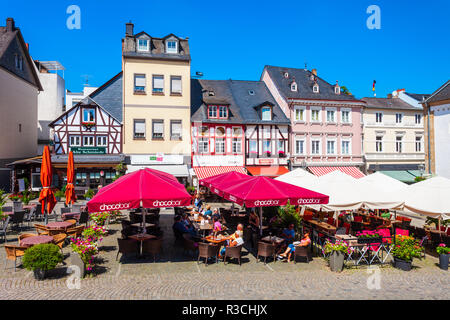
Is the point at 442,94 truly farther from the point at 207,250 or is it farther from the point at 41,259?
the point at 41,259

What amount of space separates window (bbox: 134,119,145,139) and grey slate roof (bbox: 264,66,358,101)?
1321 centimetres

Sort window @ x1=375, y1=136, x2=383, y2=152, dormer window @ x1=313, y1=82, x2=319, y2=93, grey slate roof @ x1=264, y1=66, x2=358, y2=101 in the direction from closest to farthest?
grey slate roof @ x1=264, y1=66, x2=358, y2=101, dormer window @ x1=313, y1=82, x2=319, y2=93, window @ x1=375, y1=136, x2=383, y2=152

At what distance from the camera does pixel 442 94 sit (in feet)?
75.5

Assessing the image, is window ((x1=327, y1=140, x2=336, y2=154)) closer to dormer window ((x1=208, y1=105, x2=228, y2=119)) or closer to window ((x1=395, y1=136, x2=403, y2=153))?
window ((x1=395, y1=136, x2=403, y2=153))

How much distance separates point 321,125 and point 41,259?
89.5ft

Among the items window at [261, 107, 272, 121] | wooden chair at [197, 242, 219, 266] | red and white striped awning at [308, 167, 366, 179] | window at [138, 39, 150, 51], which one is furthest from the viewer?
red and white striped awning at [308, 167, 366, 179]

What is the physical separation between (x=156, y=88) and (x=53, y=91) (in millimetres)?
20747

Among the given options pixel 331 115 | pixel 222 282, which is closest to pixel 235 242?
pixel 222 282

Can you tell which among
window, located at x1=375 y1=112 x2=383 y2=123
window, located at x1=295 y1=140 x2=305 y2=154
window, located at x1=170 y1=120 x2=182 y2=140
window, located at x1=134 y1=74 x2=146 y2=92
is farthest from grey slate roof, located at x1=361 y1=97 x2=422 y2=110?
window, located at x1=134 y1=74 x2=146 y2=92

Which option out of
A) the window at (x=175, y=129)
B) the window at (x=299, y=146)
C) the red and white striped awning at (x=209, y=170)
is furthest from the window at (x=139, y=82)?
the window at (x=299, y=146)

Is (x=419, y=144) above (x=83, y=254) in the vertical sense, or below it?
above

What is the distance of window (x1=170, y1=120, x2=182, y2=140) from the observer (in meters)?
27.3

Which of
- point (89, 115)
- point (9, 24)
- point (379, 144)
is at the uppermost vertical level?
point (9, 24)

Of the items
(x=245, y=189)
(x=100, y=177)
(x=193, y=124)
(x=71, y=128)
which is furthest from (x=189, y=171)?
(x=245, y=189)
